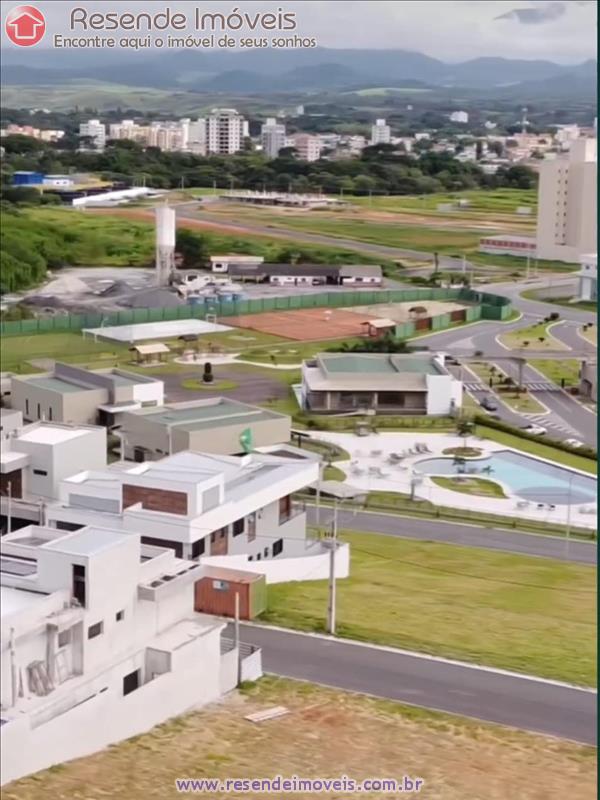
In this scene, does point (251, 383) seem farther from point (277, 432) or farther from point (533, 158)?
point (533, 158)

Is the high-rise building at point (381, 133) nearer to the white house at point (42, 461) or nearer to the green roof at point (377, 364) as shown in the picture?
the green roof at point (377, 364)

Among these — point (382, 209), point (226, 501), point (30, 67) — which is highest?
point (30, 67)

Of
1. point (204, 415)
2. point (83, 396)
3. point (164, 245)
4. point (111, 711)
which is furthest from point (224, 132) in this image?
point (111, 711)

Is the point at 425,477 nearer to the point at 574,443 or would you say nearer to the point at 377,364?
the point at 574,443

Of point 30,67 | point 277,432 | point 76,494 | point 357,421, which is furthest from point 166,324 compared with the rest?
point 30,67

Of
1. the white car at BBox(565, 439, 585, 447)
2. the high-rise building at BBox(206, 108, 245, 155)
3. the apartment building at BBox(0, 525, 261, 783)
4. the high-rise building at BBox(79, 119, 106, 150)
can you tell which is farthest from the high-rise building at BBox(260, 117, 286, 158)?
the apartment building at BBox(0, 525, 261, 783)
